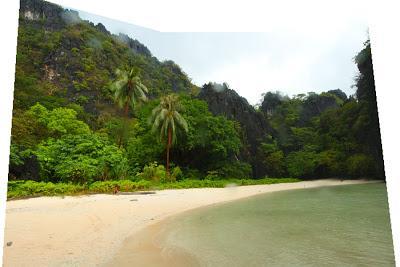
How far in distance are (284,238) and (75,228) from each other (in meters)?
2.67

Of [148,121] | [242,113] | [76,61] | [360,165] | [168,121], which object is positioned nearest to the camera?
[168,121]

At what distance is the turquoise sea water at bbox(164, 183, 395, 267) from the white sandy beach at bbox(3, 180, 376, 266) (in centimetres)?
63

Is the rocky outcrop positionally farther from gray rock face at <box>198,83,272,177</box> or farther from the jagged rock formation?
gray rock face at <box>198,83,272,177</box>

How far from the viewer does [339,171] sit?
71.9 ft

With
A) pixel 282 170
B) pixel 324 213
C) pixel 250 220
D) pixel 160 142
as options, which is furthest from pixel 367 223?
pixel 282 170

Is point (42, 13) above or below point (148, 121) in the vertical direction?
above

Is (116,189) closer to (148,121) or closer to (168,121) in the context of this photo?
(168,121)

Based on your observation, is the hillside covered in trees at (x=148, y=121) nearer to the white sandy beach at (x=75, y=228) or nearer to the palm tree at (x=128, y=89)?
the palm tree at (x=128, y=89)

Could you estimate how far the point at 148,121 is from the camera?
15.1 meters

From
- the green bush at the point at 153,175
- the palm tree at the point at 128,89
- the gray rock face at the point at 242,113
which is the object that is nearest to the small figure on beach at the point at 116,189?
the green bush at the point at 153,175

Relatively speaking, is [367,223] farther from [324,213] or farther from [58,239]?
[58,239]

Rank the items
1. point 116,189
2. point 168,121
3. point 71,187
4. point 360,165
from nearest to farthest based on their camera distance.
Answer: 1. point 71,187
2. point 116,189
3. point 168,121
4. point 360,165

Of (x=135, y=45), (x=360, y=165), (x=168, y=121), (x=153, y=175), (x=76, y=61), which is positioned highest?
(x=135, y=45)

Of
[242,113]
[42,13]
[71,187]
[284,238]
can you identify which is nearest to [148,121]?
[71,187]
